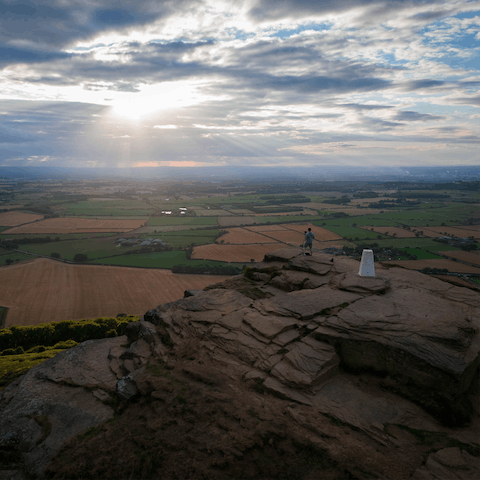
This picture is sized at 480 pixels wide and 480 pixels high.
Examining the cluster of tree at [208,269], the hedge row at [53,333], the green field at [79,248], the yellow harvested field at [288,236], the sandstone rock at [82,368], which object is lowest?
the cluster of tree at [208,269]

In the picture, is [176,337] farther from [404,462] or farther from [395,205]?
[395,205]

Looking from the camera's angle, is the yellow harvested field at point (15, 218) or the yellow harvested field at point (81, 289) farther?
the yellow harvested field at point (15, 218)

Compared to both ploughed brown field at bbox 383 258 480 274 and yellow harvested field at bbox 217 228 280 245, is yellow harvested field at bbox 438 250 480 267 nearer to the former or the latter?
ploughed brown field at bbox 383 258 480 274

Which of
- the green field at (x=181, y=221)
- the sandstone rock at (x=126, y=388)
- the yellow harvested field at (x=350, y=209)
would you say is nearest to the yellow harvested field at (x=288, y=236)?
the green field at (x=181, y=221)

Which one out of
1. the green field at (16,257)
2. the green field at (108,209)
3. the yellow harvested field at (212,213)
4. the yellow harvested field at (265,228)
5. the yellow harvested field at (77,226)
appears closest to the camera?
the green field at (16,257)

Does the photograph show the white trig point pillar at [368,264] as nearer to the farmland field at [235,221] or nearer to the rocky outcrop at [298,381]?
the rocky outcrop at [298,381]

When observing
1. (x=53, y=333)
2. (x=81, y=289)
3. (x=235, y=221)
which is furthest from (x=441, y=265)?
(x=235, y=221)

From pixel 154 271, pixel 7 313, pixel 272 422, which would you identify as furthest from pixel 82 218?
pixel 272 422
